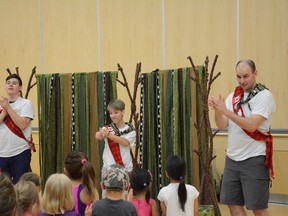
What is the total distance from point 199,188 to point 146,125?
733 mm

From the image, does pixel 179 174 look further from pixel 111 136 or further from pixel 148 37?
pixel 148 37

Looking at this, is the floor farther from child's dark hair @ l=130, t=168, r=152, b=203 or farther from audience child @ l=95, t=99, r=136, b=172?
child's dark hair @ l=130, t=168, r=152, b=203

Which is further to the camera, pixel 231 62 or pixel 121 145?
pixel 231 62

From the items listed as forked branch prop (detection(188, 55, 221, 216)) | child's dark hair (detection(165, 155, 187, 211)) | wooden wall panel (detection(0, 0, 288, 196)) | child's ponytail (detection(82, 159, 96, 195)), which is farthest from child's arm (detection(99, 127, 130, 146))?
wooden wall panel (detection(0, 0, 288, 196))

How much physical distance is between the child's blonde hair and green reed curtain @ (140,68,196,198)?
177 cm

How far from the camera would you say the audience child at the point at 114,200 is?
2.81 m

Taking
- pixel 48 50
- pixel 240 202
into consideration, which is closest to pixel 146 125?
pixel 240 202

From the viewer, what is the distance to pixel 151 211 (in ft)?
11.3

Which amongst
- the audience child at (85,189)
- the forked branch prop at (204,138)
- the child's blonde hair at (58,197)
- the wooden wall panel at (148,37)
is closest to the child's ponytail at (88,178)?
the audience child at (85,189)

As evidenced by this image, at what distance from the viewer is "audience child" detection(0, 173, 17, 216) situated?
157 cm

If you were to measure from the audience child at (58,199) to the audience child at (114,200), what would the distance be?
169 mm

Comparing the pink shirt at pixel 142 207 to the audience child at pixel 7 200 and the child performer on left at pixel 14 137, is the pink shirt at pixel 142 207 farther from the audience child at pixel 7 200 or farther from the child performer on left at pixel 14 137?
the audience child at pixel 7 200

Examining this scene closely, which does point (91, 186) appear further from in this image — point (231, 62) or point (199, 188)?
point (231, 62)

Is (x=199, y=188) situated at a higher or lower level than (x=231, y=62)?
lower
